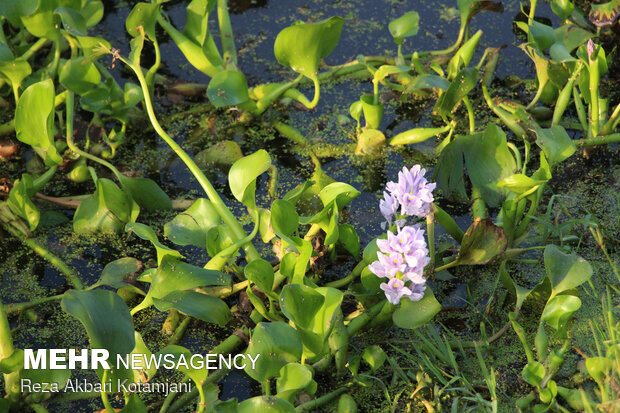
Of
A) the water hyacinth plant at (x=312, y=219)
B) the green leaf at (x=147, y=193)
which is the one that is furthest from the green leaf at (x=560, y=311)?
the green leaf at (x=147, y=193)

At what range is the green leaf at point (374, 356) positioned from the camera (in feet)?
4.79

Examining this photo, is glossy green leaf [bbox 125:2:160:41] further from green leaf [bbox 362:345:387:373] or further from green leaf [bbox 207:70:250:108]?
green leaf [bbox 362:345:387:373]

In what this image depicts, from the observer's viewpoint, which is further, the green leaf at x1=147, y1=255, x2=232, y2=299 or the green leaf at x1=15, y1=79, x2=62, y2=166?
the green leaf at x1=15, y1=79, x2=62, y2=166

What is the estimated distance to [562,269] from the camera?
1493 mm

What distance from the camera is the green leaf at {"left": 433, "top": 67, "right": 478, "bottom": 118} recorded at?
1.96m

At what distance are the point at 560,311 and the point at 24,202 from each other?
1.17 m

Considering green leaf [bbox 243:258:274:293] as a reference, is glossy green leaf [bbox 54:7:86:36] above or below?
above

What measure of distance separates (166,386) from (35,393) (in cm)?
24

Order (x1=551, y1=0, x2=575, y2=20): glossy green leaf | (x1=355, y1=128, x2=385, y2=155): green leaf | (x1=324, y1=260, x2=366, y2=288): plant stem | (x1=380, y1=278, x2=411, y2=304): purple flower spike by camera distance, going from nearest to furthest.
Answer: (x1=380, y1=278, x2=411, y2=304): purple flower spike → (x1=324, y1=260, x2=366, y2=288): plant stem → (x1=355, y1=128, x2=385, y2=155): green leaf → (x1=551, y1=0, x2=575, y2=20): glossy green leaf

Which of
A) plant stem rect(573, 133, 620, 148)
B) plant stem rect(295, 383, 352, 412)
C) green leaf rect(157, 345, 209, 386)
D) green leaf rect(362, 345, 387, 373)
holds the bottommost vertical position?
plant stem rect(295, 383, 352, 412)

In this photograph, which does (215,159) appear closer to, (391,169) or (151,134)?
(151,134)

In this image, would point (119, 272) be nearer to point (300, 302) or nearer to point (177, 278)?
point (177, 278)

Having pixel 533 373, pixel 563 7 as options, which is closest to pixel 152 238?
pixel 533 373

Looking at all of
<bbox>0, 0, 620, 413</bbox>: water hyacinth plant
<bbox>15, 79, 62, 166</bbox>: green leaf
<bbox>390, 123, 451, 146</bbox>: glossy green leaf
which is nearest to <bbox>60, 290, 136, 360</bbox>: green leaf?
<bbox>0, 0, 620, 413</bbox>: water hyacinth plant
